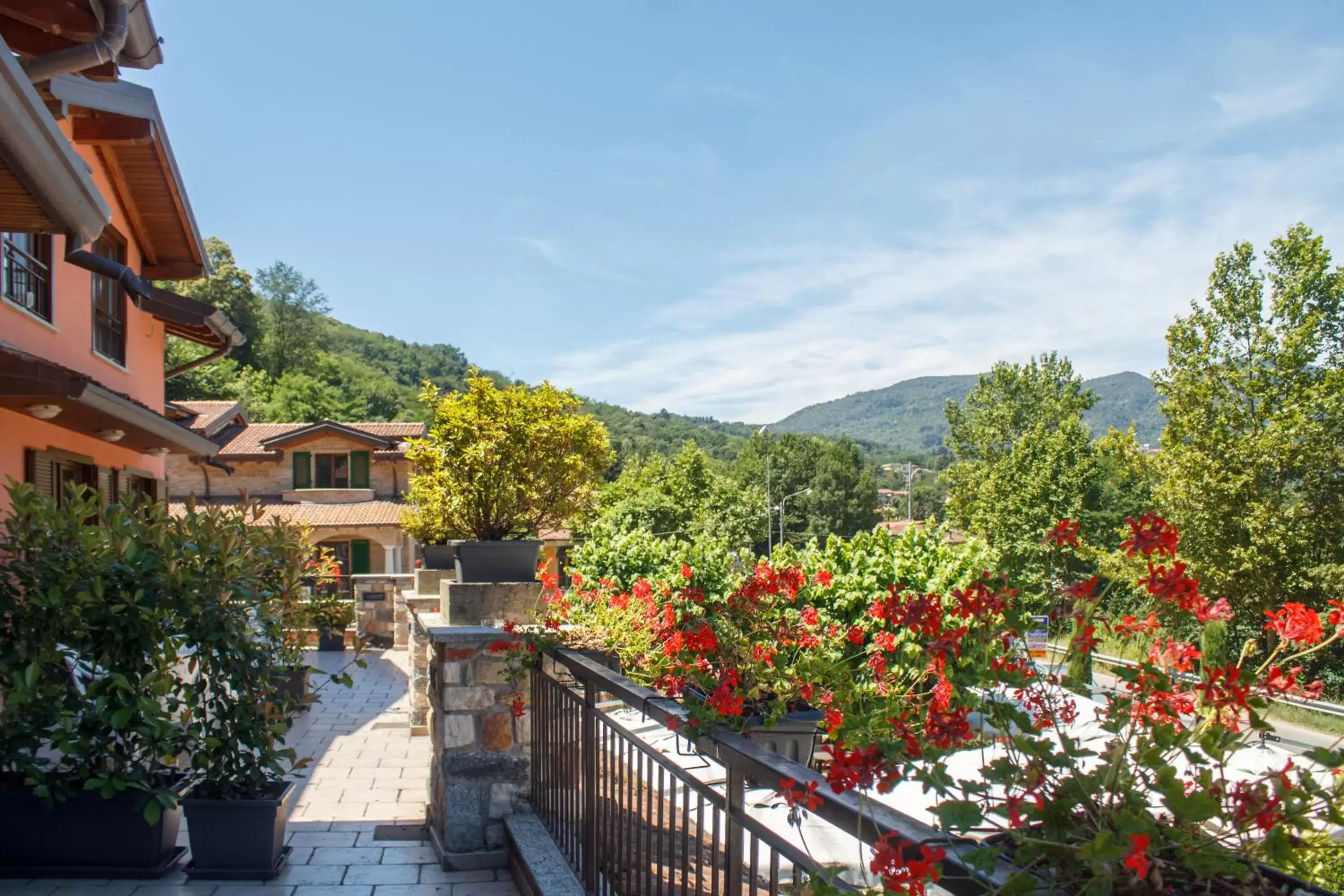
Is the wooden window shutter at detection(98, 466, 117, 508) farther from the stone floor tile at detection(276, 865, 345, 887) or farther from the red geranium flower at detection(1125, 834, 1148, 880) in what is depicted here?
the red geranium flower at detection(1125, 834, 1148, 880)

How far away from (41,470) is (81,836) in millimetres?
4706

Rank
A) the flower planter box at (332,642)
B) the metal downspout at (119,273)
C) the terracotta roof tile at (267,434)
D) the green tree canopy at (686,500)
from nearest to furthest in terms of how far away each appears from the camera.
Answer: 1. the metal downspout at (119,273)
2. the flower planter box at (332,642)
3. the terracotta roof tile at (267,434)
4. the green tree canopy at (686,500)

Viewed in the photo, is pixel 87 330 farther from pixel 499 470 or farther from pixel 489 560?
pixel 489 560

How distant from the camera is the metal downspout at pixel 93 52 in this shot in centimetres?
543

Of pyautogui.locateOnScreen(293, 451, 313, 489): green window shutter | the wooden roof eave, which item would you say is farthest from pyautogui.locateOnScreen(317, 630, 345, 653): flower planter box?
pyautogui.locateOnScreen(293, 451, 313, 489): green window shutter

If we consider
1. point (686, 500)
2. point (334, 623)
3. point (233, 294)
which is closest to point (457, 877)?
point (334, 623)

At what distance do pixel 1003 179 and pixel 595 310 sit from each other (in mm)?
10680

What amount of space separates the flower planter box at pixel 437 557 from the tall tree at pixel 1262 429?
17.8 meters

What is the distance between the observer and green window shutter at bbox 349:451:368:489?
26766 mm

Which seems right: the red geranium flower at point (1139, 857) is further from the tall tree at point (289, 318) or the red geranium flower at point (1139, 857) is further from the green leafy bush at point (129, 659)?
the tall tree at point (289, 318)

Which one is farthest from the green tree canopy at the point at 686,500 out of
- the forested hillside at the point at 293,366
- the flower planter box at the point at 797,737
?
the flower planter box at the point at 797,737

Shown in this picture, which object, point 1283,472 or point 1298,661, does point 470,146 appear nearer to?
point 1298,661

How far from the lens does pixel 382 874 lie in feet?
14.4

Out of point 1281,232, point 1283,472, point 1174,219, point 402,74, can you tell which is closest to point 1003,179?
point 1174,219
